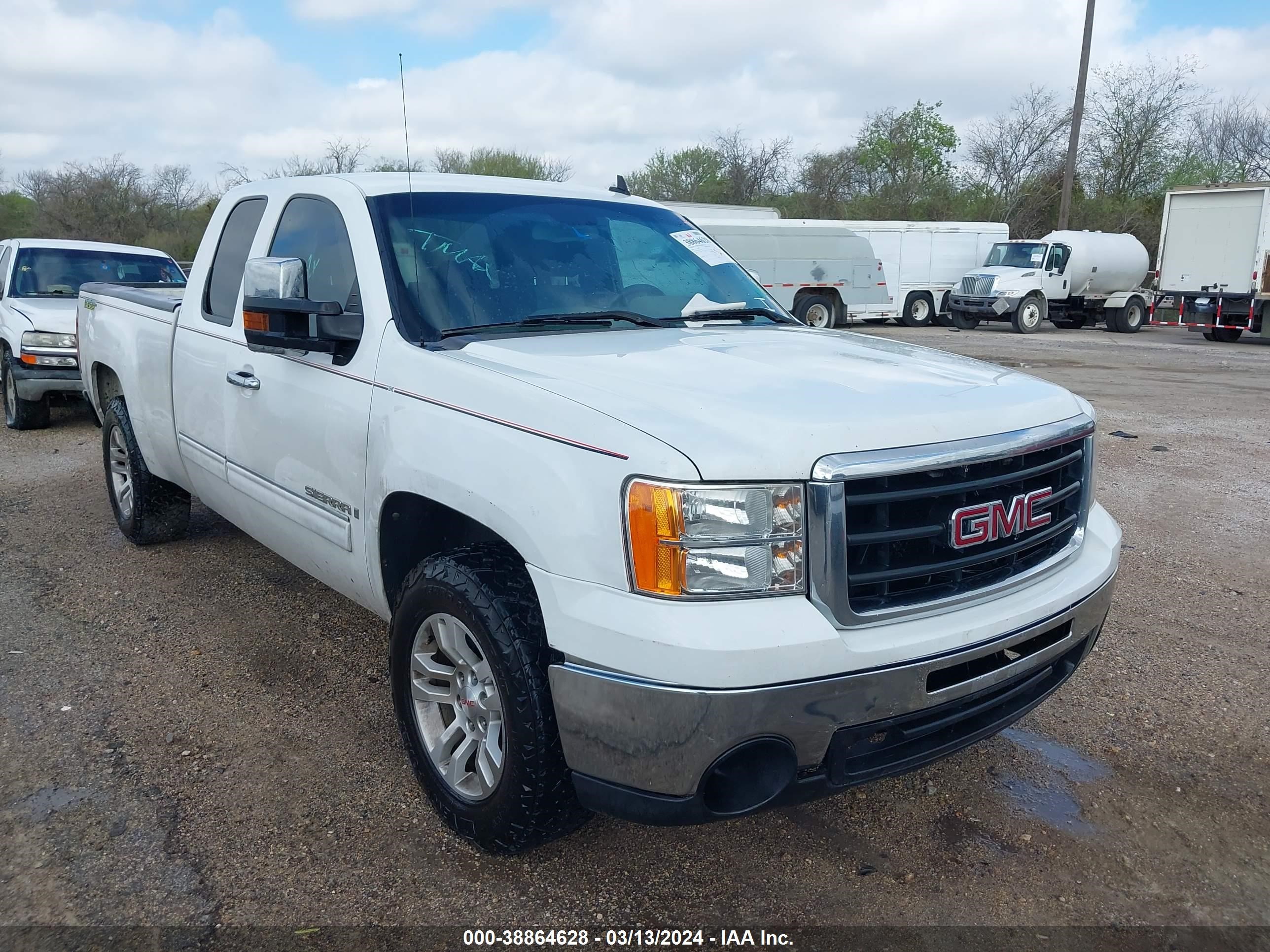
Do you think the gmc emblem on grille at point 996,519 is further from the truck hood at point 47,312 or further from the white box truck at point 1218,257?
the white box truck at point 1218,257

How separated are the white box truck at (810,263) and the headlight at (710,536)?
68.5 ft

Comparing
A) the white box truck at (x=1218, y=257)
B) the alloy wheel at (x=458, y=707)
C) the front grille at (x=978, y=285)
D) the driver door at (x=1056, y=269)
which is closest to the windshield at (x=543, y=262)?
the alloy wheel at (x=458, y=707)

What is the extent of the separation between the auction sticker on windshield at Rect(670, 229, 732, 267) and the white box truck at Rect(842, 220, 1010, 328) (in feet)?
76.8

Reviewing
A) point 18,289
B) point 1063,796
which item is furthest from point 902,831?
point 18,289

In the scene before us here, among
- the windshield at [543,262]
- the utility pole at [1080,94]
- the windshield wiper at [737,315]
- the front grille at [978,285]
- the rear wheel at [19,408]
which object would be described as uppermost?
the utility pole at [1080,94]

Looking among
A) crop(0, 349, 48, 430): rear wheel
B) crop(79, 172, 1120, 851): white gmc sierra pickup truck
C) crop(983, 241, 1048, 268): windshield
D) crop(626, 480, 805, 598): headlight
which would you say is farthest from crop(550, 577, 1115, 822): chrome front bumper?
crop(983, 241, 1048, 268): windshield

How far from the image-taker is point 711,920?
8.41 ft

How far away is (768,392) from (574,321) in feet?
3.42

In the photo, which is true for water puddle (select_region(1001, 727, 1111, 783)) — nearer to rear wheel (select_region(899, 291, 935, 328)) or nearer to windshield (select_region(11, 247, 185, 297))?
windshield (select_region(11, 247, 185, 297))

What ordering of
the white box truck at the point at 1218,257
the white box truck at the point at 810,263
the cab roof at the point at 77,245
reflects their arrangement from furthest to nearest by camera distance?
the white box truck at the point at 810,263 → the white box truck at the point at 1218,257 → the cab roof at the point at 77,245

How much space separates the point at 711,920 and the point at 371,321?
6.71 feet

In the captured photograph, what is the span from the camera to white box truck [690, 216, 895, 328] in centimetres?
2338

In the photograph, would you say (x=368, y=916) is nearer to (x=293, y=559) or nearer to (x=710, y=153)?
(x=293, y=559)

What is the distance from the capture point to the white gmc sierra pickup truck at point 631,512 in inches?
86.9
